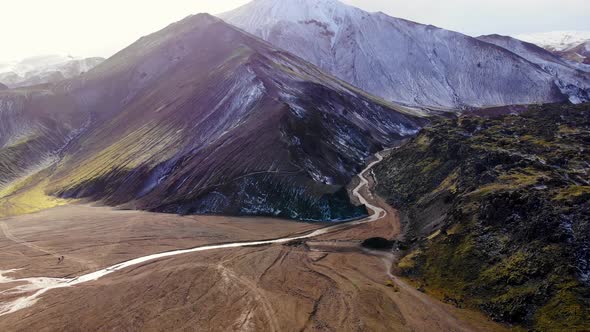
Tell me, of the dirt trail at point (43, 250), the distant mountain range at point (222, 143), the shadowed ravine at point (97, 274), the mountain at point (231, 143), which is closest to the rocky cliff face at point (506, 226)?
the shadowed ravine at point (97, 274)

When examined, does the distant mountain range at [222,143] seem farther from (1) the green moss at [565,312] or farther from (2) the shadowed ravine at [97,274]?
(1) the green moss at [565,312]

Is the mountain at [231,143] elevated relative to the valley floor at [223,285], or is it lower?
elevated

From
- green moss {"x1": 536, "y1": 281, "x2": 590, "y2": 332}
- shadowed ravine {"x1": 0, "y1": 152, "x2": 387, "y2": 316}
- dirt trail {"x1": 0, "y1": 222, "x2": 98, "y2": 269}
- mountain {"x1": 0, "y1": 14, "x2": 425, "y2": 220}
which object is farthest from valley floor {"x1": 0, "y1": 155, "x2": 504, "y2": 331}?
mountain {"x1": 0, "y1": 14, "x2": 425, "y2": 220}

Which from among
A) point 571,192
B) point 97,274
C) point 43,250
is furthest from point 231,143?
point 571,192

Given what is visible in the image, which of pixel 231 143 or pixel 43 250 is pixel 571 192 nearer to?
pixel 231 143

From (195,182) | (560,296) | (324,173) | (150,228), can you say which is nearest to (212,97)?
(195,182)
